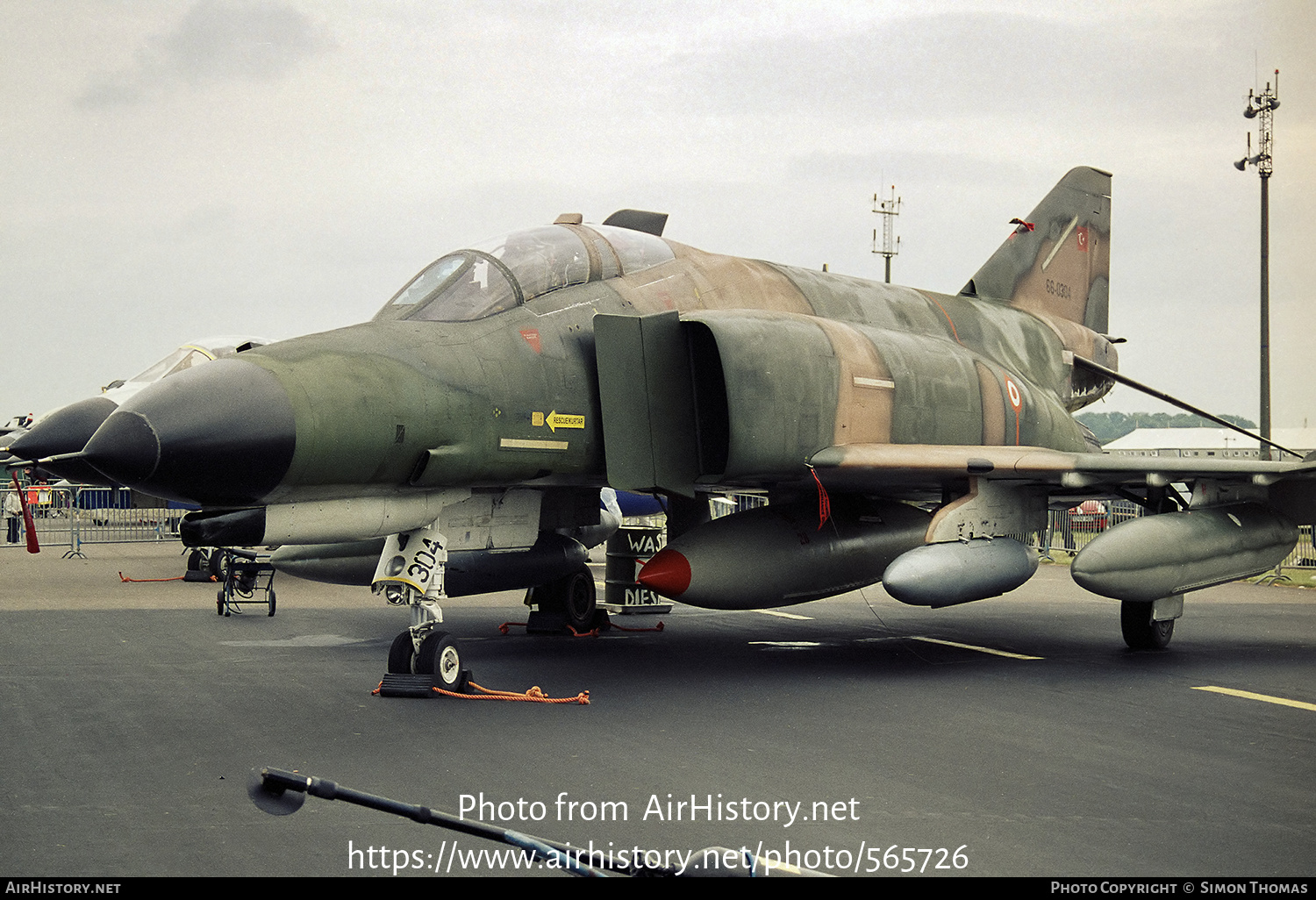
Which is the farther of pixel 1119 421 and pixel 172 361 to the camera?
pixel 1119 421

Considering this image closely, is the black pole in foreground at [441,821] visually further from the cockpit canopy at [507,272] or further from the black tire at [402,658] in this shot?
the cockpit canopy at [507,272]

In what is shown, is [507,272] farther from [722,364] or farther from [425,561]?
[425,561]

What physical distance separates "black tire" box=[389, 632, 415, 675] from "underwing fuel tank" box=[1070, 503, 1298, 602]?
5.05 metres

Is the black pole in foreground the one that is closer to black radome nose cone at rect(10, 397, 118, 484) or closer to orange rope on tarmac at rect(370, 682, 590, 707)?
orange rope on tarmac at rect(370, 682, 590, 707)

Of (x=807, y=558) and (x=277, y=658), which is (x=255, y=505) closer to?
(x=277, y=658)

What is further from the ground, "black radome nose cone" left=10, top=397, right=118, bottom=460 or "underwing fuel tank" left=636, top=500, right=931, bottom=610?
"black radome nose cone" left=10, top=397, right=118, bottom=460

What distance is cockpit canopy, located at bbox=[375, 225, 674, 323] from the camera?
806 centimetres

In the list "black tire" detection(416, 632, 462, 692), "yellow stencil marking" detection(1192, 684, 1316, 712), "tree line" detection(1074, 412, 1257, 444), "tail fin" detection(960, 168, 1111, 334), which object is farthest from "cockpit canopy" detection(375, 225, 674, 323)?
"tree line" detection(1074, 412, 1257, 444)

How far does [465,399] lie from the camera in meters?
7.54

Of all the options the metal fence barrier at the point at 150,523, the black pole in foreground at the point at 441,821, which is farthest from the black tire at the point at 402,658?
the metal fence barrier at the point at 150,523

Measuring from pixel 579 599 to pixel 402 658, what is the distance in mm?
4244

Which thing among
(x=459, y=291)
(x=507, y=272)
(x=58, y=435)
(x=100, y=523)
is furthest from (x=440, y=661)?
(x=100, y=523)

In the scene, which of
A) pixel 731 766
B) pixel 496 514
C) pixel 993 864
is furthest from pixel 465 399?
pixel 993 864

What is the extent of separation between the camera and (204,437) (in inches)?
246
